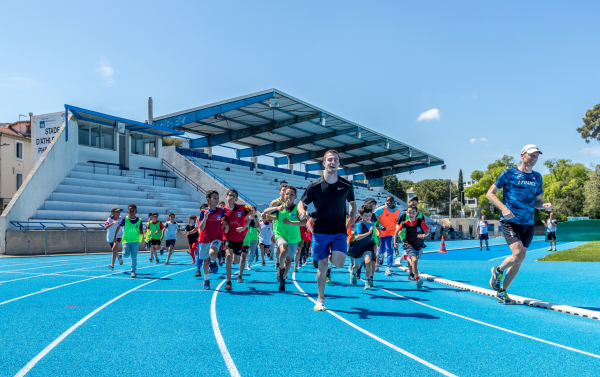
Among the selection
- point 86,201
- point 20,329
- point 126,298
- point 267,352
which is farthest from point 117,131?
point 267,352

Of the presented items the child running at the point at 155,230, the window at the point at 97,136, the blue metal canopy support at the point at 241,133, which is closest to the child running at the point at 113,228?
the child running at the point at 155,230

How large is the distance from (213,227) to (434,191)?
89380mm

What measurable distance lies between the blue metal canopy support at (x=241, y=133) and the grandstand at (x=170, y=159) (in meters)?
0.09

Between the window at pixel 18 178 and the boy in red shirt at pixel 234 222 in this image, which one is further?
the window at pixel 18 178

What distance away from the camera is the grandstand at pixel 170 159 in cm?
2283

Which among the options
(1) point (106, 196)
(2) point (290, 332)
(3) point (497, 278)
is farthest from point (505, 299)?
(1) point (106, 196)

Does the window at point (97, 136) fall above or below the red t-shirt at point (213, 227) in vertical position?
above

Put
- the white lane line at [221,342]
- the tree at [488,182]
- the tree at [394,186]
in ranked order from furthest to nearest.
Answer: the tree at [394,186], the tree at [488,182], the white lane line at [221,342]

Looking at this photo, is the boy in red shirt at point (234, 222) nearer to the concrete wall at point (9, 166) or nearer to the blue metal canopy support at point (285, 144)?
the blue metal canopy support at point (285, 144)

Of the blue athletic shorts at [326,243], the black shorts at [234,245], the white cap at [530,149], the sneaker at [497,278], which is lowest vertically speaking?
the sneaker at [497,278]

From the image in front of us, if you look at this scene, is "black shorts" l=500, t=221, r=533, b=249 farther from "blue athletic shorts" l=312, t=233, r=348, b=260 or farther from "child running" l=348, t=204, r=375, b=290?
"child running" l=348, t=204, r=375, b=290

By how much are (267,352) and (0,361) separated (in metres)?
2.46

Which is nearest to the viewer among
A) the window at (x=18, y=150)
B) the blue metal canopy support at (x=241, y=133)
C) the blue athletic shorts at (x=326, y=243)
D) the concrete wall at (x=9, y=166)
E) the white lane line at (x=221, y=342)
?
the white lane line at (x=221, y=342)

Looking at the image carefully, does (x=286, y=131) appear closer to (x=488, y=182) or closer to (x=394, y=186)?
(x=488, y=182)
